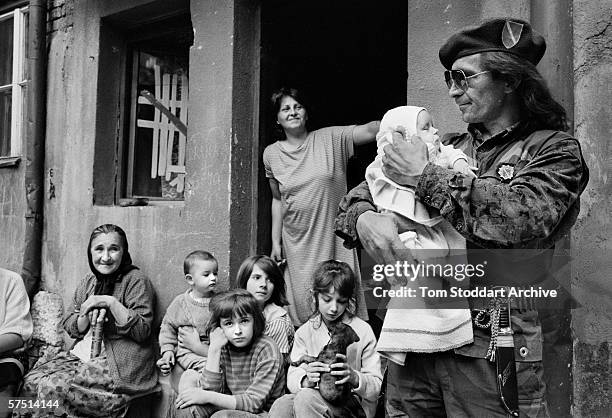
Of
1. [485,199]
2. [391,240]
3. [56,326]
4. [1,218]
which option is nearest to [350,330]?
[391,240]

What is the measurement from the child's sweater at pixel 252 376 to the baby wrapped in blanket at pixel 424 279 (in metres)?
1.44

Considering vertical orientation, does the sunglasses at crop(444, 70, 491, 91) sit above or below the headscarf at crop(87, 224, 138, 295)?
above

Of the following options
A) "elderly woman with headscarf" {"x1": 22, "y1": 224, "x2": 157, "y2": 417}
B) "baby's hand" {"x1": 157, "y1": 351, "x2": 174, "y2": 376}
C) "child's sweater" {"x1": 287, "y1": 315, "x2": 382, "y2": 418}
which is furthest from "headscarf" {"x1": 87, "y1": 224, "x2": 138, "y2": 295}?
"child's sweater" {"x1": 287, "y1": 315, "x2": 382, "y2": 418}

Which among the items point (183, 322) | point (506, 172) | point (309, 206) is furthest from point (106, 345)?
point (506, 172)

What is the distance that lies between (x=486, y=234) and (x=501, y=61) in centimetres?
55

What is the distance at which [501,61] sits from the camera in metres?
1.92

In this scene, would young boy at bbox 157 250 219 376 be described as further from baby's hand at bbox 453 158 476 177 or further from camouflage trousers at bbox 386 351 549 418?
baby's hand at bbox 453 158 476 177

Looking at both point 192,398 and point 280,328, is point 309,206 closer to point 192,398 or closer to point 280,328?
point 280,328

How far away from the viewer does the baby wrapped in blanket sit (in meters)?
1.85

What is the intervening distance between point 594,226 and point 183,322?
7.61 feet

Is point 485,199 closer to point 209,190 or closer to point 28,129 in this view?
point 209,190

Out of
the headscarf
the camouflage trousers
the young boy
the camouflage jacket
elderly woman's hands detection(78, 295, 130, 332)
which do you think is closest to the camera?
the camouflage jacket

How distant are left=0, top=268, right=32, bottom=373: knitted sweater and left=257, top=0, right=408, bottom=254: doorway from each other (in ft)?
5.13

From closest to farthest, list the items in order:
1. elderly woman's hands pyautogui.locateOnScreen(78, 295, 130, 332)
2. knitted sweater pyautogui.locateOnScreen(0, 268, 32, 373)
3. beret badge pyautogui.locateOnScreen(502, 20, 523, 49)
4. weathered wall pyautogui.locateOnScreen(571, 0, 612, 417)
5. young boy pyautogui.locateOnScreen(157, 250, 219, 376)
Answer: beret badge pyautogui.locateOnScreen(502, 20, 523, 49) < weathered wall pyautogui.locateOnScreen(571, 0, 612, 417) < young boy pyautogui.locateOnScreen(157, 250, 219, 376) < elderly woman's hands pyautogui.locateOnScreen(78, 295, 130, 332) < knitted sweater pyautogui.locateOnScreen(0, 268, 32, 373)
